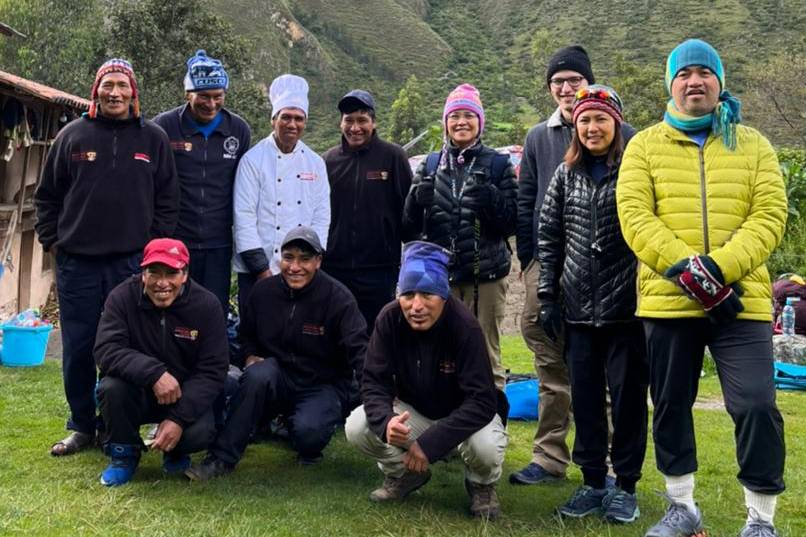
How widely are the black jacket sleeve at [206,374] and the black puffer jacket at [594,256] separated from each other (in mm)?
1837

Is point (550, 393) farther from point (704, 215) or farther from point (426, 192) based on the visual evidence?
point (704, 215)

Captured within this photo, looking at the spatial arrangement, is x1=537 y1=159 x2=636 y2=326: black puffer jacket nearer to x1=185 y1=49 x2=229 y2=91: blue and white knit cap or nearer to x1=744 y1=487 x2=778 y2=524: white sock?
x1=744 y1=487 x2=778 y2=524: white sock

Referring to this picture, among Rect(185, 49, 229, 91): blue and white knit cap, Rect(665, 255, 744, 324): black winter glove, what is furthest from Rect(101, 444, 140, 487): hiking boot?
Rect(665, 255, 744, 324): black winter glove

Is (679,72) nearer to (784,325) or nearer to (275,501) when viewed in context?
(275,501)

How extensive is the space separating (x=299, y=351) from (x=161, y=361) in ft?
2.58

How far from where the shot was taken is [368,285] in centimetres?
555

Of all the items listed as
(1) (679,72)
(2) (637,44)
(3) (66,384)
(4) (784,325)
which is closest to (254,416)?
(3) (66,384)

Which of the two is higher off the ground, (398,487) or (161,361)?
(161,361)

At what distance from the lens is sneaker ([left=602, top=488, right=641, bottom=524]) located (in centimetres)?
393

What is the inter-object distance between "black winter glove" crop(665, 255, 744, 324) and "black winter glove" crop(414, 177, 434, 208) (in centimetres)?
179

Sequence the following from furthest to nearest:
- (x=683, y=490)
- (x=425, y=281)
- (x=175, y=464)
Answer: (x=175, y=464), (x=425, y=281), (x=683, y=490)

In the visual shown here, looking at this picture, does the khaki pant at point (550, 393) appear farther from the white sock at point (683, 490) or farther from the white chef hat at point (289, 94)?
the white chef hat at point (289, 94)

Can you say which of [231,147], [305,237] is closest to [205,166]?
[231,147]

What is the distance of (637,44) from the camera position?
52.3m
